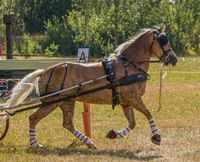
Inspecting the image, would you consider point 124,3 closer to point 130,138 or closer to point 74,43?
point 74,43

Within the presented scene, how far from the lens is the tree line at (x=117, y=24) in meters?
59.1

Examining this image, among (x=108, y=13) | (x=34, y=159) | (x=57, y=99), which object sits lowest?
(x=108, y=13)

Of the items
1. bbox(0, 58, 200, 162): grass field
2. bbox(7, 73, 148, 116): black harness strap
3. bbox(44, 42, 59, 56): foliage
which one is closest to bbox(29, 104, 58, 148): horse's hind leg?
bbox(7, 73, 148, 116): black harness strap

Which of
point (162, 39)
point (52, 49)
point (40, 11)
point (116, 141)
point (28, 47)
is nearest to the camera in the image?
point (162, 39)

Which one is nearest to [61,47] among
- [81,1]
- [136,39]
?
[81,1]

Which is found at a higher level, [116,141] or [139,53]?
[139,53]

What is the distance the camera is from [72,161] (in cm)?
892

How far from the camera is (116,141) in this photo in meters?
11.1

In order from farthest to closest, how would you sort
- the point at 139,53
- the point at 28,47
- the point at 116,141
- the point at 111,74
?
the point at 28,47
the point at 116,141
the point at 139,53
the point at 111,74

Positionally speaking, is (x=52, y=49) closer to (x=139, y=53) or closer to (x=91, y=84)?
(x=139, y=53)

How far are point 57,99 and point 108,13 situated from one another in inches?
1984

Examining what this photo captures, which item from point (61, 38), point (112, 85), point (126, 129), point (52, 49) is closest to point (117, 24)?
point (52, 49)

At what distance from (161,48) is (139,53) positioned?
417 mm

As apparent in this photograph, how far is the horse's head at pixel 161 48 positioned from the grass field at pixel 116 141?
5.20 feet
